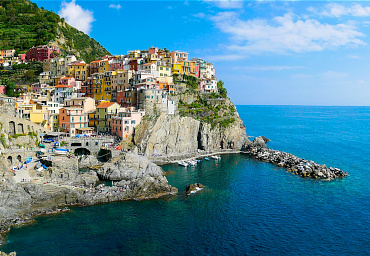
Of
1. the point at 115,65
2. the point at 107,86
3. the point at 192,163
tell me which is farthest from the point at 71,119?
the point at 192,163

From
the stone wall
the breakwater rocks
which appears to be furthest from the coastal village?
the breakwater rocks

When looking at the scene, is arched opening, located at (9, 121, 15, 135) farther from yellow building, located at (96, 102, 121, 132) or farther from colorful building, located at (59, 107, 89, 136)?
yellow building, located at (96, 102, 121, 132)

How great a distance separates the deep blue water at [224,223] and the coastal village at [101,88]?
23293 mm

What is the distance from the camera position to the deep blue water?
31.5 meters

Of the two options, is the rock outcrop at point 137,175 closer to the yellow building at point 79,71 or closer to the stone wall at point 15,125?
the stone wall at point 15,125

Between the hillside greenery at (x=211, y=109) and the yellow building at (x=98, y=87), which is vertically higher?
the yellow building at (x=98, y=87)

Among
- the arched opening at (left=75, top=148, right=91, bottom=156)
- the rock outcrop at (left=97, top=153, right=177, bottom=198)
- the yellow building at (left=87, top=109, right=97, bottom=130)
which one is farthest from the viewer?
the yellow building at (left=87, top=109, right=97, bottom=130)

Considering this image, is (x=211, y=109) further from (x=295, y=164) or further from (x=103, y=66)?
(x=103, y=66)

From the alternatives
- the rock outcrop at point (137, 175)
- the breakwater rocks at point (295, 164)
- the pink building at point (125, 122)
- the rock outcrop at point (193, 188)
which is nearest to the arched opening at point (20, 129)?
the rock outcrop at point (137, 175)

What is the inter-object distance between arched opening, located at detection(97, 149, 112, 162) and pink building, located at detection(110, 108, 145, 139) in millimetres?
5517

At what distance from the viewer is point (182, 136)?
7206cm

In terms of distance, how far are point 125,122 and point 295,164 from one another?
37.7m

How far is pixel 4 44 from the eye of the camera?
344ft

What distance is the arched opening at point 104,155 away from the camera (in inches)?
2378
